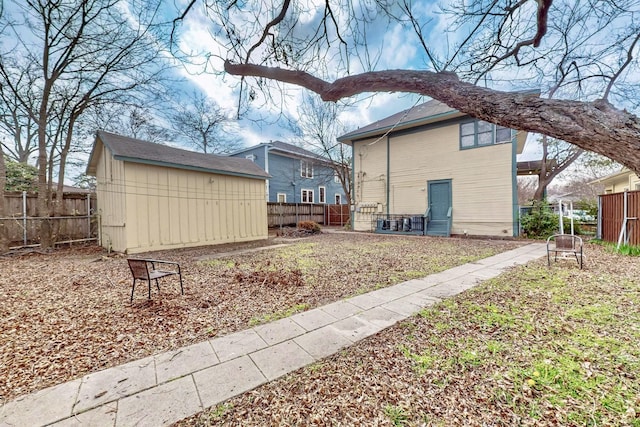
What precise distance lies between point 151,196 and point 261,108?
18.3ft

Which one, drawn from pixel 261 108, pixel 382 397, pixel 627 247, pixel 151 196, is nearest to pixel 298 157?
pixel 151 196

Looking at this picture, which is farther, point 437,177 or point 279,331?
point 437,177

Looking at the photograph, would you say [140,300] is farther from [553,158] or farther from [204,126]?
[553,158]

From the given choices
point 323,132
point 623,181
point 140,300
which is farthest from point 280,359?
point 623,181

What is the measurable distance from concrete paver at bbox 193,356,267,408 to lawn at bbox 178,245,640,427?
0.09m

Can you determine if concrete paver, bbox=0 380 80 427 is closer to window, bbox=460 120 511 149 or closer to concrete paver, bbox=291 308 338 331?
concrete paver, bbox=291 308 338 331

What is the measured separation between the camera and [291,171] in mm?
19984

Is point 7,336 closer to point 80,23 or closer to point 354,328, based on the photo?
point 354,328

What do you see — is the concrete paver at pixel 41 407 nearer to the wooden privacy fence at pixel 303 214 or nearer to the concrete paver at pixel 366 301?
the concrete paver at pixel 366 301

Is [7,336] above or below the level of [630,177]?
below

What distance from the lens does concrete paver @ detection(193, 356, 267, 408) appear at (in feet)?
5.63

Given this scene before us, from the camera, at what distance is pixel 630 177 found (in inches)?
536

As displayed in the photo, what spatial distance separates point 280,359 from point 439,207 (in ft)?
36.2

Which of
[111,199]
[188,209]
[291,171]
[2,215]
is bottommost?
[2,215]
